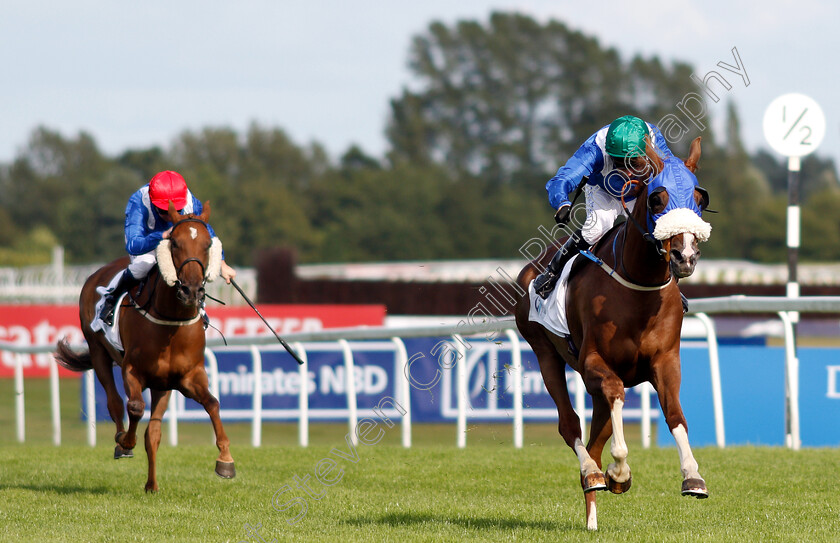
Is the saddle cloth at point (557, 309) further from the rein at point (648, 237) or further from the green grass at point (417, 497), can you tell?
the green grass at point (417, 497)

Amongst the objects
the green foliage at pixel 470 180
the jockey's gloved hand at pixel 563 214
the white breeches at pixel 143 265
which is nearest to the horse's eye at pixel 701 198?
the jockey's gloved hand at pixel 563 214

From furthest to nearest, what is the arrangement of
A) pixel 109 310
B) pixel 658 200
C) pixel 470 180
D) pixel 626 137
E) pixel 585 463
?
pixel 470 180, pixel 109 310, pixel 626 137, pixel 585 463, pixel 658 200

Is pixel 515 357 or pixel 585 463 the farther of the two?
pixel 515 357

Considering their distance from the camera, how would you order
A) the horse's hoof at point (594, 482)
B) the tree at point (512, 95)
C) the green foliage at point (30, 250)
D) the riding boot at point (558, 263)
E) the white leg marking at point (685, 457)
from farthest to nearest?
the tree at point (512, 95) → the green foliage at point (30, 250) → the riding boot at point (558, 263) → the horse's hoof at point (594, 482) → the white leg marking at point (685, 457)

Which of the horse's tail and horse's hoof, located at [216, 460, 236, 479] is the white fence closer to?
the horse's tail

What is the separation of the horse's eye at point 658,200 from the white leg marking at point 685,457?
91 cm

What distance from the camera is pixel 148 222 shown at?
6.99 metres

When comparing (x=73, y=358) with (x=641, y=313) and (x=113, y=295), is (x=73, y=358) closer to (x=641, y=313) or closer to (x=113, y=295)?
(x=113, y=295)

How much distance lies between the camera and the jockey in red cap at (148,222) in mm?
6785

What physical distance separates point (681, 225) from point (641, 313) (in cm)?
58

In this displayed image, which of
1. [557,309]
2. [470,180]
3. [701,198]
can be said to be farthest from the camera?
[470,180]

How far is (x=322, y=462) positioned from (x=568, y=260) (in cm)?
274

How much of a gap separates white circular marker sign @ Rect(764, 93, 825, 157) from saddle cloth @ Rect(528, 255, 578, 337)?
3.77m

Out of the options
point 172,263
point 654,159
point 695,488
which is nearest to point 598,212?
point 654,159
